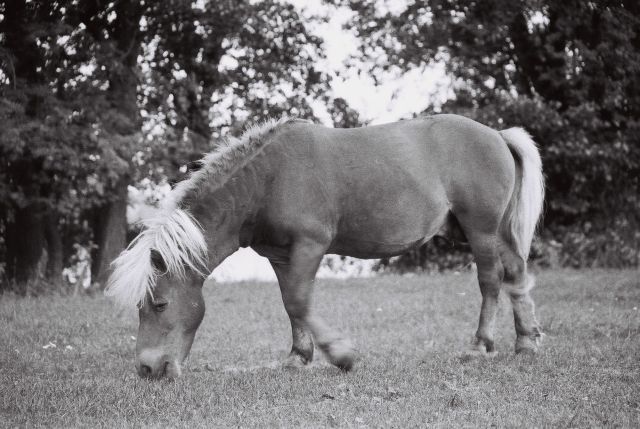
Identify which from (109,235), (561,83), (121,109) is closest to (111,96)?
(121,109)

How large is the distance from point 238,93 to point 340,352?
1048 cm

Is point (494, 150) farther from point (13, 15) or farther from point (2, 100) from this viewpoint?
point (13, 15)

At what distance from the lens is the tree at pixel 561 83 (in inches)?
582

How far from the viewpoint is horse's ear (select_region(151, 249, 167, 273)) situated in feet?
16.7

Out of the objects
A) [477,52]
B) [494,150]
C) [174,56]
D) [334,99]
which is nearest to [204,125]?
[174,56]

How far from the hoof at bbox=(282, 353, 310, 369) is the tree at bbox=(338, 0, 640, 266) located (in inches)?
398

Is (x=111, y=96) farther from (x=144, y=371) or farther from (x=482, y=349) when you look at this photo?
(x=482, y=349)

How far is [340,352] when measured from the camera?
529 cm

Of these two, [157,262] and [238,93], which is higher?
[238,93]

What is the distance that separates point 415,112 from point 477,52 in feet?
6.52

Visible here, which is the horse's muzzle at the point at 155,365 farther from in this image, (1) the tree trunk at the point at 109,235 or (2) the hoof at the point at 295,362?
(1) the tree trunk at the point at 109,235

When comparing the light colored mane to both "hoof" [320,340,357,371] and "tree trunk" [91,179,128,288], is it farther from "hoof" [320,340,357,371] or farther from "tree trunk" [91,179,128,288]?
"tree trunk" [91,179,128,288]

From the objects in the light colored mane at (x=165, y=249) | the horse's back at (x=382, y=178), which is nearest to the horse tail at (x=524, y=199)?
the horse's back at (x=382, y=178)

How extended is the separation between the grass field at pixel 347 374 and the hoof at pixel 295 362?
0.09 metres
